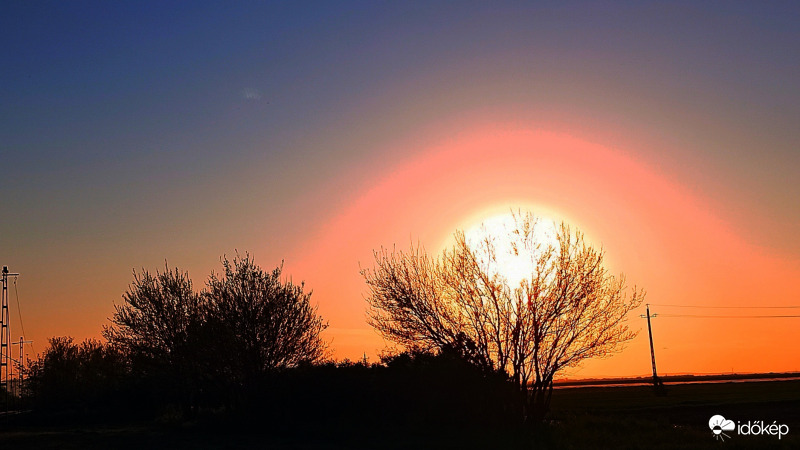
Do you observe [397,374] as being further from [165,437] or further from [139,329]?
[139,329]

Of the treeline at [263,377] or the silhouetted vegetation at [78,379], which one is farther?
the silhouetted vegetation at [78,379]

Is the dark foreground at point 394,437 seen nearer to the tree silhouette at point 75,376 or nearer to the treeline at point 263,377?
the treeline at point 263,377

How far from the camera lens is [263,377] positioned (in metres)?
34.2

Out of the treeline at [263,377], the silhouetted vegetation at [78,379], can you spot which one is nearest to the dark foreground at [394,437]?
the treeline at [263,377]

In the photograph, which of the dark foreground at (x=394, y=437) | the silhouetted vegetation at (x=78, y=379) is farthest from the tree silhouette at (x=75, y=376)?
the dark foreground at (x=394, y=437)

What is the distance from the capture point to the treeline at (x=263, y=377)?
2856cm

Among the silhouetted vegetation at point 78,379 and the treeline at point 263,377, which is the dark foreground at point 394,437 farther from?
the silhouetted vegetation at point 78,379

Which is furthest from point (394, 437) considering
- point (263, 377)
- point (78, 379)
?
point (78, 379)

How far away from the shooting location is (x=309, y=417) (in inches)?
1229

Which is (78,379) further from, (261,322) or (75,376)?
(261,322)

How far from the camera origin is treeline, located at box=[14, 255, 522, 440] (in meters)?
28.6

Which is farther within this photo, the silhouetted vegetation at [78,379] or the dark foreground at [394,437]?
the silhouetted vegetation at [78,379]

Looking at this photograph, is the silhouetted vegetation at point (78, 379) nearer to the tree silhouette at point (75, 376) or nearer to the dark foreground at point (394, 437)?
the tree silhouette at point (75, 376)

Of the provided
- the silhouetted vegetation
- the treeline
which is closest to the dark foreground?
the treeline
